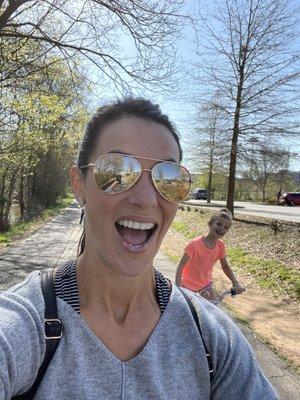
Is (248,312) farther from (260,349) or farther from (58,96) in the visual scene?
(58,96)

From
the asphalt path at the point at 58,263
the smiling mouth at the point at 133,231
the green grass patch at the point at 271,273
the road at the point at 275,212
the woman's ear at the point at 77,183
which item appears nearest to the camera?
the smiling mouth at the point at 133,231

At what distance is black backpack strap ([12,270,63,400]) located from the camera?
111 centimetres

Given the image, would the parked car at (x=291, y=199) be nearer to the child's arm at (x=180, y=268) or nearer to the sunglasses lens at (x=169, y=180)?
the child's arm at (x=180, y=268)

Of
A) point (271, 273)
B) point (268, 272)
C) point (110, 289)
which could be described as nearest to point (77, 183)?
point (110, 289)

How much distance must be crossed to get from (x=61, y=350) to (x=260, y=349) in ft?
17.5

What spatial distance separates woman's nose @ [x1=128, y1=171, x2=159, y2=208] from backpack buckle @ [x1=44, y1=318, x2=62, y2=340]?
18.1 inches

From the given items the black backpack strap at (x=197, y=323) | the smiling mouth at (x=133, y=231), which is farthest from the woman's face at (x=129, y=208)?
the black backpack strap at (x=197, y=323)

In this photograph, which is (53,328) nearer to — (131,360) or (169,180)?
(131,360)

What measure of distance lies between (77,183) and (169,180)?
357mm

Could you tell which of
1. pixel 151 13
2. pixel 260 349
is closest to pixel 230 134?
pixel 151 13

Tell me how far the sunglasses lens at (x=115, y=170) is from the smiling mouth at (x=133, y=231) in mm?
113

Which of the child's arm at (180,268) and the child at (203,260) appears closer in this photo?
the child's arm at (180,268)

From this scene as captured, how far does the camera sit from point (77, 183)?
1.66m

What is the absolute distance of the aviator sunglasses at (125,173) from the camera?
1473 mm
